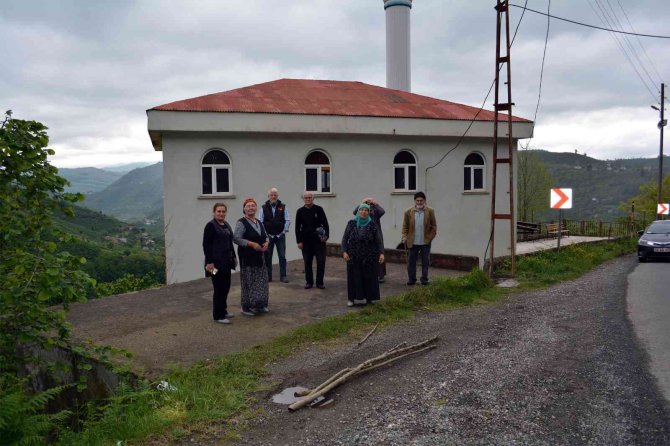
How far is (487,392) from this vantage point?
475 centimetres

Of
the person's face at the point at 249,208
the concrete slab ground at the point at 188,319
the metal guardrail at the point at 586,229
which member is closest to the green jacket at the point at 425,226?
the concrete slab ground at the point at 188,319

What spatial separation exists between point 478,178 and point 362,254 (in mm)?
12343

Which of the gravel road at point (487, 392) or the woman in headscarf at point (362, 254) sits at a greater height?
the woman in headscarf at point (362, 254)

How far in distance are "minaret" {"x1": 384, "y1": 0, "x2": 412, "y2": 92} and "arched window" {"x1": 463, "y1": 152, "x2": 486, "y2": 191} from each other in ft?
26.3

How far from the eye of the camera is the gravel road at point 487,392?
3977mm

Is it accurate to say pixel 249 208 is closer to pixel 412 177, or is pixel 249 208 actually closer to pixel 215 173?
pixel 215 173

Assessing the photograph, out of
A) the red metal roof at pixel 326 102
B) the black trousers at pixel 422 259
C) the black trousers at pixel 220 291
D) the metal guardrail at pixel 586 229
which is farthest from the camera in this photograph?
the metal guardrail at pixel 586 229

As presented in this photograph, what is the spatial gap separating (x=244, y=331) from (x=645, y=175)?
130891mm

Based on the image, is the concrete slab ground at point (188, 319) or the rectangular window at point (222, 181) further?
the rectangular window at point (222, 181)

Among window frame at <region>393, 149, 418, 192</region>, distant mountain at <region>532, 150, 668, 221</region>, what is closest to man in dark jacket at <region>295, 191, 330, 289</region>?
window frame at <region>393, 149, 418, 192</region>

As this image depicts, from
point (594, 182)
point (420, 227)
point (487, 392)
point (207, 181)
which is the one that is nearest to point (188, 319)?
point (420, 227)

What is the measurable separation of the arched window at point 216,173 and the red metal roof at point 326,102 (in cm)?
140

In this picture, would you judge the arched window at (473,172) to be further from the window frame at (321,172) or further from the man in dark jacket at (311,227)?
the man in dark jacket at (311,227)

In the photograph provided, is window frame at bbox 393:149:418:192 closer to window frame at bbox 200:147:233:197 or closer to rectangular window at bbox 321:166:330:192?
rectangular window at bbox 321:166:330:192
